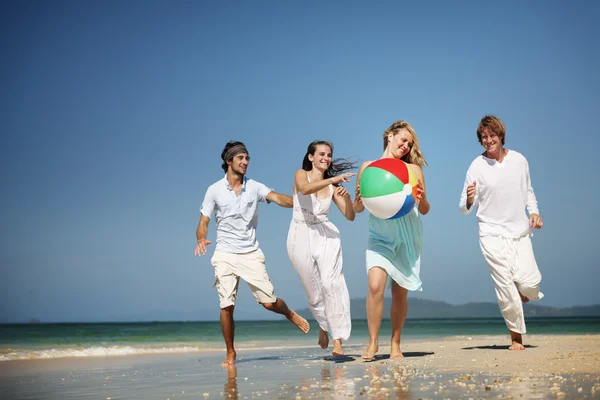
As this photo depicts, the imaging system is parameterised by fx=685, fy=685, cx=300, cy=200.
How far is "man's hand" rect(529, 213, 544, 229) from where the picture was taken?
7.90 meters

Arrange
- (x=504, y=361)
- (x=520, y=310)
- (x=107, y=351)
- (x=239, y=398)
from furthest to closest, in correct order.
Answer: (x=107, y=351), (x=520, y=310), (x=504, y=361), (x=239, y=398)

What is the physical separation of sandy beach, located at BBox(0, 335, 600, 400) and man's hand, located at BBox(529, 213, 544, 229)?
4.68 feet

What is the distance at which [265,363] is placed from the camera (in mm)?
8461

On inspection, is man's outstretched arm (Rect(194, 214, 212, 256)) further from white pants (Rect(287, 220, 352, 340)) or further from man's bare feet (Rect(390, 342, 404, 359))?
man's bare feet (Rect(390, 342, 404, 359))

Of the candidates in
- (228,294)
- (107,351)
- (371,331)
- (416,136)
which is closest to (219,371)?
(228,294)

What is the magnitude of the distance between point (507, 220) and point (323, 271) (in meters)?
2.25

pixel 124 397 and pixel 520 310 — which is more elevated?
pixel 520 310

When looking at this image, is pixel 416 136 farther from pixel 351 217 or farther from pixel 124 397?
pixel 124 397

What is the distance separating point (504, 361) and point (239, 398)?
2.97 meters

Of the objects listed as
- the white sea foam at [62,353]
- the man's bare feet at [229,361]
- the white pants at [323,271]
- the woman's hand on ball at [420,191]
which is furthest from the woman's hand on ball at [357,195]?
the white sea foam at [62,353]

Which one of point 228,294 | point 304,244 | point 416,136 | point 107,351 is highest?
point 416,136

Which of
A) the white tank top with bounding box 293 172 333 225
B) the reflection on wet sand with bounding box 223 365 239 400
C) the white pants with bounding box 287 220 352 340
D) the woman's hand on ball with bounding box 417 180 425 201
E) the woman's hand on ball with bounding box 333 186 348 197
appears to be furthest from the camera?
the white tank top with bounding box 293 172 333 225

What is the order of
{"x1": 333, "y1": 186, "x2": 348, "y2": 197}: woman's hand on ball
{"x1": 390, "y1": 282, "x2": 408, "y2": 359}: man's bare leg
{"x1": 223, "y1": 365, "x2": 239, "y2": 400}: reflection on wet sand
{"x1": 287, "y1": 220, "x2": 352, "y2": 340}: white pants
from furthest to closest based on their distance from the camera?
{"x1": 287, "y1": 220, "x2": 352, "y2": 340}: white pants, {"x1": 333, "y1": 186, "x2": 348, "y2": 197}: woman's hand on ball, {"x1": 390, "y1": 282, "x2": 408, "y2": 359}: man's bare leg, {"x1": 223, "y1": 365, "x2": 239, "y2": 400}: reflection on wet sand

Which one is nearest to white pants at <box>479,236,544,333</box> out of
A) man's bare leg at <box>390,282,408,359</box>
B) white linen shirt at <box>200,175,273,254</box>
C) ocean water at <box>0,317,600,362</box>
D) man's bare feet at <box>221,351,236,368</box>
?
man's bare leg at <box>390,282,408,359</box>
